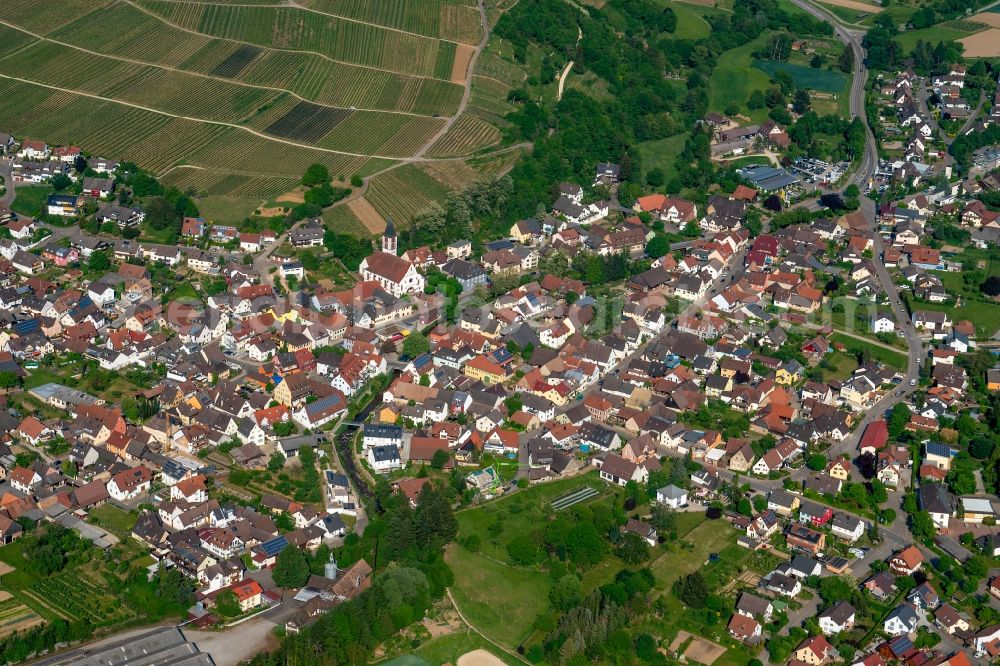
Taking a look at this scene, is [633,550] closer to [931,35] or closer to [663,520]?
[663,520]

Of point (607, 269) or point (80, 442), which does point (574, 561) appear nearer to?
point (80, 442)

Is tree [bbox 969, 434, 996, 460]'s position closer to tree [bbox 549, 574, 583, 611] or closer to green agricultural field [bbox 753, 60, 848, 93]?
tree [bbox 549, 574, 583, 611]

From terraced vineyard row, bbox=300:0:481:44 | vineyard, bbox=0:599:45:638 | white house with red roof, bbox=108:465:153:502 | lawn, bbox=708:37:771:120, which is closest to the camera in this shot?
vineyard, bbox=0:599:45:638

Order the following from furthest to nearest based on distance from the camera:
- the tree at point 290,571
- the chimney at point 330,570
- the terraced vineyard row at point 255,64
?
the terraced vineyard row at point 255,64 → the chimney at point 330,570 → the tree at point 290,571

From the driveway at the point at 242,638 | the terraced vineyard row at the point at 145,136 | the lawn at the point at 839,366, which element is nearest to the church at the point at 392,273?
the terraced vineyard row at the point at 145,136

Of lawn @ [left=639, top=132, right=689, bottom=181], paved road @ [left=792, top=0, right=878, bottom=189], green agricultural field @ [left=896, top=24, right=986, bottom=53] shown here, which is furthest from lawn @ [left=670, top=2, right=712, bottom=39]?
lawn @ [left=639, top=132, right=689, bottom=181]

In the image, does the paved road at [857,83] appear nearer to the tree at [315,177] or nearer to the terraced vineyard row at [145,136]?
the terraced vineyard row at [145,136]
